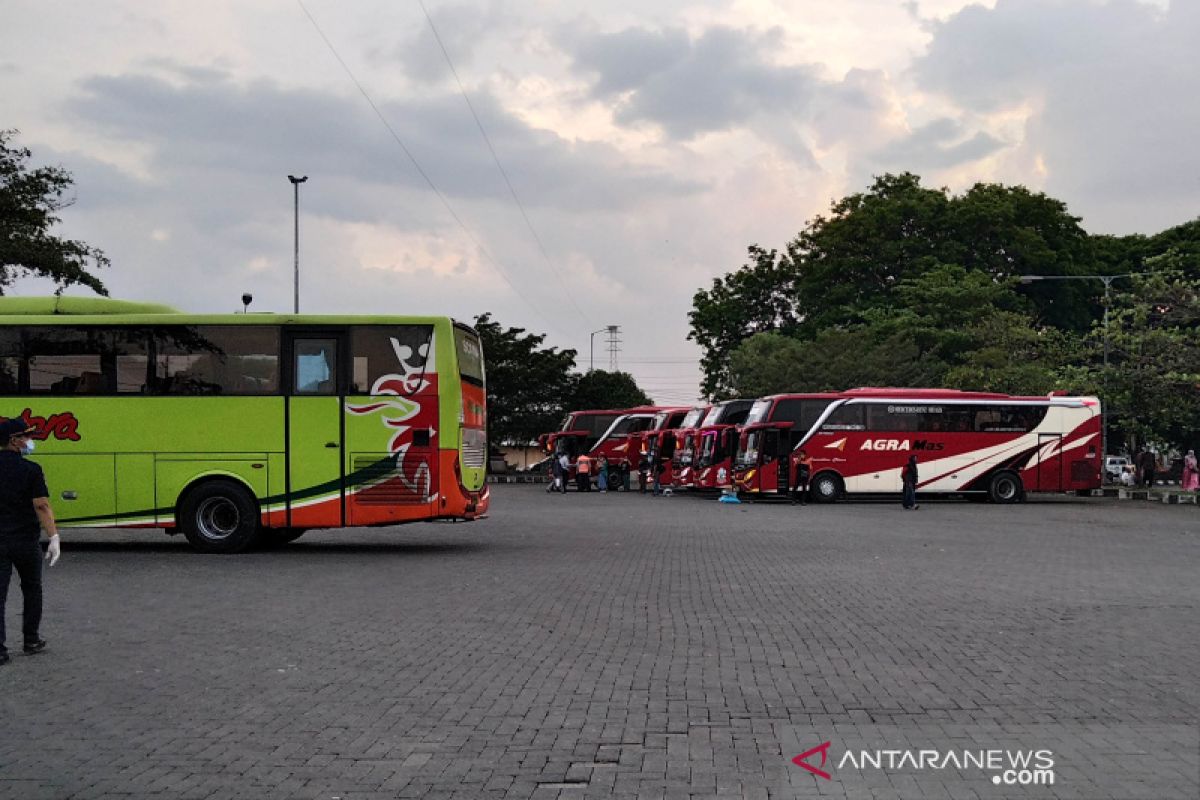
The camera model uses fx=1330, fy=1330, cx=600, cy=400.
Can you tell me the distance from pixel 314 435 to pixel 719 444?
991 inches

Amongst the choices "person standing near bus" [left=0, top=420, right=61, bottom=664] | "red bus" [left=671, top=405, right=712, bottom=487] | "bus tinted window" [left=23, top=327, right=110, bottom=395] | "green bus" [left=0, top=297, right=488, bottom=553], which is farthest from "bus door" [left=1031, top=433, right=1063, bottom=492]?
"person standing near bus" [left=0, top=420, right=61, bottom=664]

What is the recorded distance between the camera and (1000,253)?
61969mm

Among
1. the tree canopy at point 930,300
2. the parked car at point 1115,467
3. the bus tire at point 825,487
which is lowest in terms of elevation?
the parked car at point 1115,467

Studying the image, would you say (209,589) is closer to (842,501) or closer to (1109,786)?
(1109,786)

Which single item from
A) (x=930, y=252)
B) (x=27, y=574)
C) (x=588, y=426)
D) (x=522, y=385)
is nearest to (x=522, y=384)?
(x=522, y=385)

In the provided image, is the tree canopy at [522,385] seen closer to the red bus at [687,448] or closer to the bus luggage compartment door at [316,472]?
the red bus at [687,448]

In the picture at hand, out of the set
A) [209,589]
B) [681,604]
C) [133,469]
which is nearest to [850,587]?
[681,604]

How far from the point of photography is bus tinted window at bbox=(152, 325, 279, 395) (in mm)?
19156

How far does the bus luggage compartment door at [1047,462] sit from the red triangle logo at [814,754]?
35.6 m

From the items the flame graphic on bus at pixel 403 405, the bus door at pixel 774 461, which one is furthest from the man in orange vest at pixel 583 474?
the flame graphic on bus at pixel 403 405

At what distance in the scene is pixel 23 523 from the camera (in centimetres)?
945

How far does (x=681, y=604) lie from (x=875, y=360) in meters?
42.3

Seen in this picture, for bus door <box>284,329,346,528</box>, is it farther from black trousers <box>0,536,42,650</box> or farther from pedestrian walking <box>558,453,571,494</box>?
pedestrian walking <box>558,453,571,494</box>

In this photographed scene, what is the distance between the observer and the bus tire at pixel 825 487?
3916 centimetres
